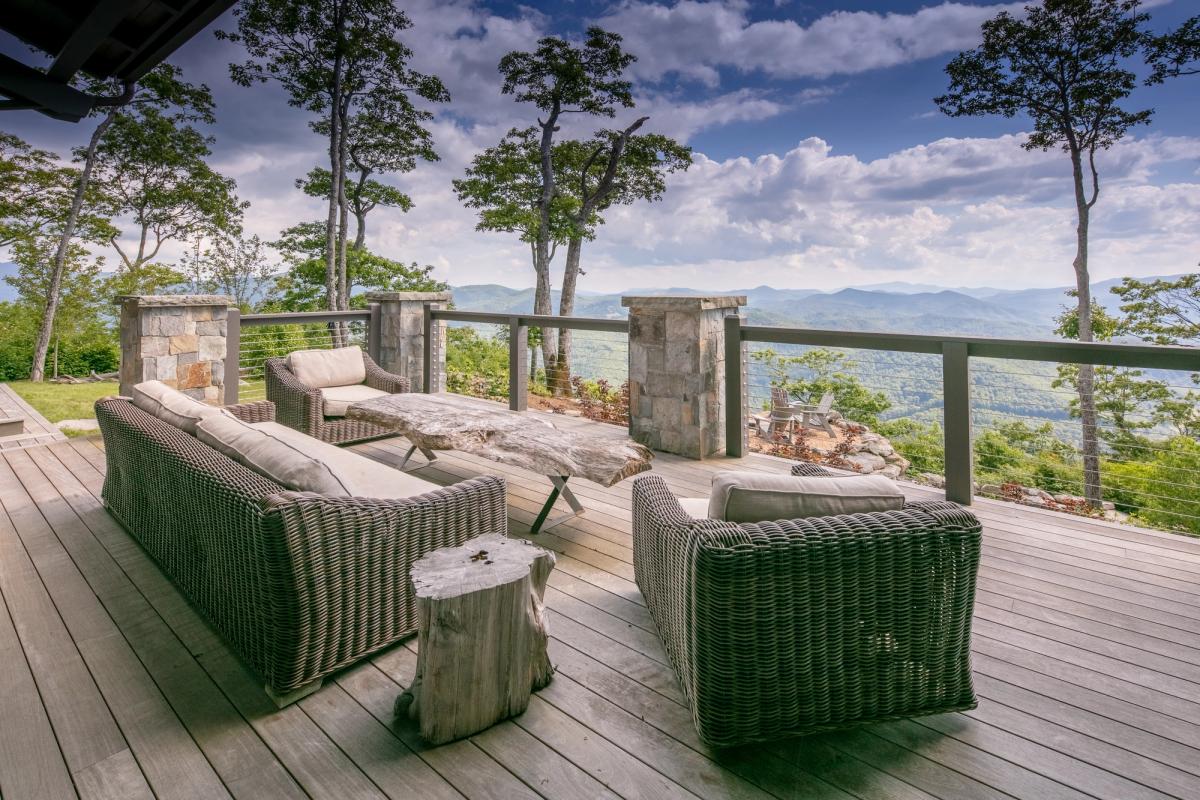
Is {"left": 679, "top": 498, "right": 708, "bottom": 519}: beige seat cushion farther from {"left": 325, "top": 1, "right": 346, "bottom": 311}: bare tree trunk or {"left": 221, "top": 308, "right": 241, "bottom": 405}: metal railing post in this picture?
{"left": 325, "top": 1, "right": 346, "bottom": 311}: bare tree trunk

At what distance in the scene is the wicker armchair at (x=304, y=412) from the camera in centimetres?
418

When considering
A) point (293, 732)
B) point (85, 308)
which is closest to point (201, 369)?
point (293, 732)

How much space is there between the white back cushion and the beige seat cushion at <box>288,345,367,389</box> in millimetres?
2224

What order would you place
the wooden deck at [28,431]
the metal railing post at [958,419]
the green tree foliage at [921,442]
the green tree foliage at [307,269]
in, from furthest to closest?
the green tree foliage at [307,269] → the green tree foliage at [921,442] → the wooden deck at [28,431] → the metal railing post at [958,419]

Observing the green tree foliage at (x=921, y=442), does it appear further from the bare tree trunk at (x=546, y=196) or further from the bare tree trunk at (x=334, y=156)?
the bare tree trunk at (x=334, y=156)

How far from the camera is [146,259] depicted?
1338cm

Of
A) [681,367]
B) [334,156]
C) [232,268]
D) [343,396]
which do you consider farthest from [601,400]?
[232,268]

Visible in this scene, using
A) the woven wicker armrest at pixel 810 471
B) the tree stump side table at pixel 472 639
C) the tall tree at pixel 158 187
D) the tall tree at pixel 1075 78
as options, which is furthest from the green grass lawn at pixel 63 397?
the tall tree at pixel 1075 78

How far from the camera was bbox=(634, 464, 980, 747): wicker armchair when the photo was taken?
1388mm

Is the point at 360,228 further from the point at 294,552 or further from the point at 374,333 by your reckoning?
the point at 294,552

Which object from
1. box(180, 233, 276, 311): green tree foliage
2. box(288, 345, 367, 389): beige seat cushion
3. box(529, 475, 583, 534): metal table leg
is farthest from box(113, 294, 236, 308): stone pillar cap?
box(180, 233, 276, 311): green tree foliage

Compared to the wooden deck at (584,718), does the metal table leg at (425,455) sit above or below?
above

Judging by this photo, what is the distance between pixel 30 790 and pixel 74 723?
0.25m

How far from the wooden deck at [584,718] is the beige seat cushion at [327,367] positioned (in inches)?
85.2
